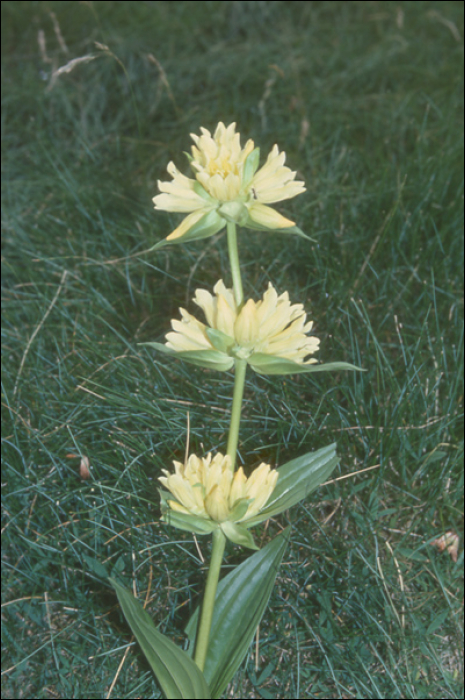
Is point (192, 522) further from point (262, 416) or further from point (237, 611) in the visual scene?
point (262, 416)

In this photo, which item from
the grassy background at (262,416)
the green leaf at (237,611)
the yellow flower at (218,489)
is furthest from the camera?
the grassy background at (262,416)

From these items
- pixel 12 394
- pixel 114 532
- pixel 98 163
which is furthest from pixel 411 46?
pixel 114 532

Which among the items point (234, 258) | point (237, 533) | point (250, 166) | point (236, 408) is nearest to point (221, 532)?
point (237, 533)

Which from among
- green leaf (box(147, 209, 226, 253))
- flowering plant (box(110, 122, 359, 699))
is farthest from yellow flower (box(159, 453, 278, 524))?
green leaf (box(147, 209, 226, 253))

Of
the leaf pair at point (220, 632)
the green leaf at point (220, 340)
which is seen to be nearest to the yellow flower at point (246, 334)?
the green leaf at point (220, 340)

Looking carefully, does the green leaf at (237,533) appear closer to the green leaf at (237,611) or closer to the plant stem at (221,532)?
the plant stem at (221,532)

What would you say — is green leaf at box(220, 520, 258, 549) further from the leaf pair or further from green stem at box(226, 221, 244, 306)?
green stem at box(226, 221, 244, 306)
